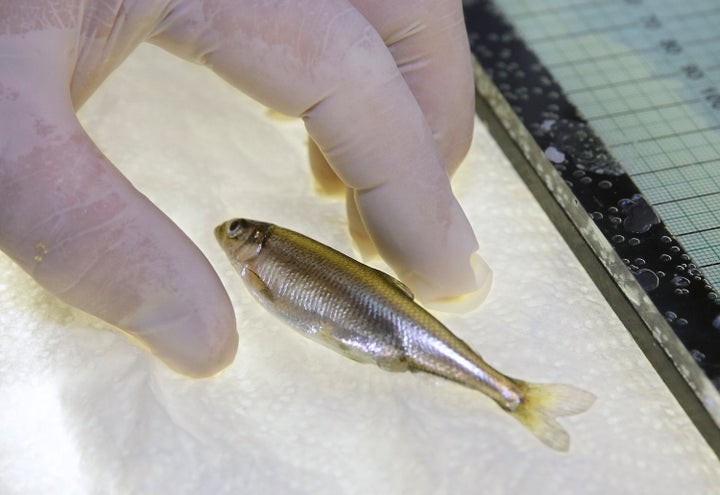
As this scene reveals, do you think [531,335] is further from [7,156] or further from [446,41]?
[7,156]

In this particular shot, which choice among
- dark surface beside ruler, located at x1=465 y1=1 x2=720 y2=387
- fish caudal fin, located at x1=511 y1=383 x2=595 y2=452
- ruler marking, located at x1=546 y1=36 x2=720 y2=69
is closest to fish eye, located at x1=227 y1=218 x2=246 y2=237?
fish caudal fin, located at x1=511 y1=383 x2=595 y2=452

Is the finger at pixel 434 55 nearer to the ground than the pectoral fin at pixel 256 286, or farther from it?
farther from it

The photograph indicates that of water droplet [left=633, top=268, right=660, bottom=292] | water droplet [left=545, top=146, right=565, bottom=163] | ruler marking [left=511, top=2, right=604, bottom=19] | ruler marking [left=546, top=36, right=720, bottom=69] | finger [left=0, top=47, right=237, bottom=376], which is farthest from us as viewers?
ruler marking [left=511, top=2, right=604, bottom=19]

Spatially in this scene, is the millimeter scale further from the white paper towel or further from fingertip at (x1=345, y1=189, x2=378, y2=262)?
fingertip at (x1=345, y1=189, x2=378, y2=262)

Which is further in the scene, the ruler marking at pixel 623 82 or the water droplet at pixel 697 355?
the ruler marking at pixel 623 82

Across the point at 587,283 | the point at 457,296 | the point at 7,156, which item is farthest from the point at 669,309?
the point at 7,156

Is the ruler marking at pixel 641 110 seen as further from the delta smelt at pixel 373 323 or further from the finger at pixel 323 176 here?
the delta smelt at pixel 373 323

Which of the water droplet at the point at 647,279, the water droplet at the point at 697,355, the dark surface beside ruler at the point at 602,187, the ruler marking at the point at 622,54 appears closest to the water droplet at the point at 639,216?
the dark surface beside ruler at the point at 602,187
